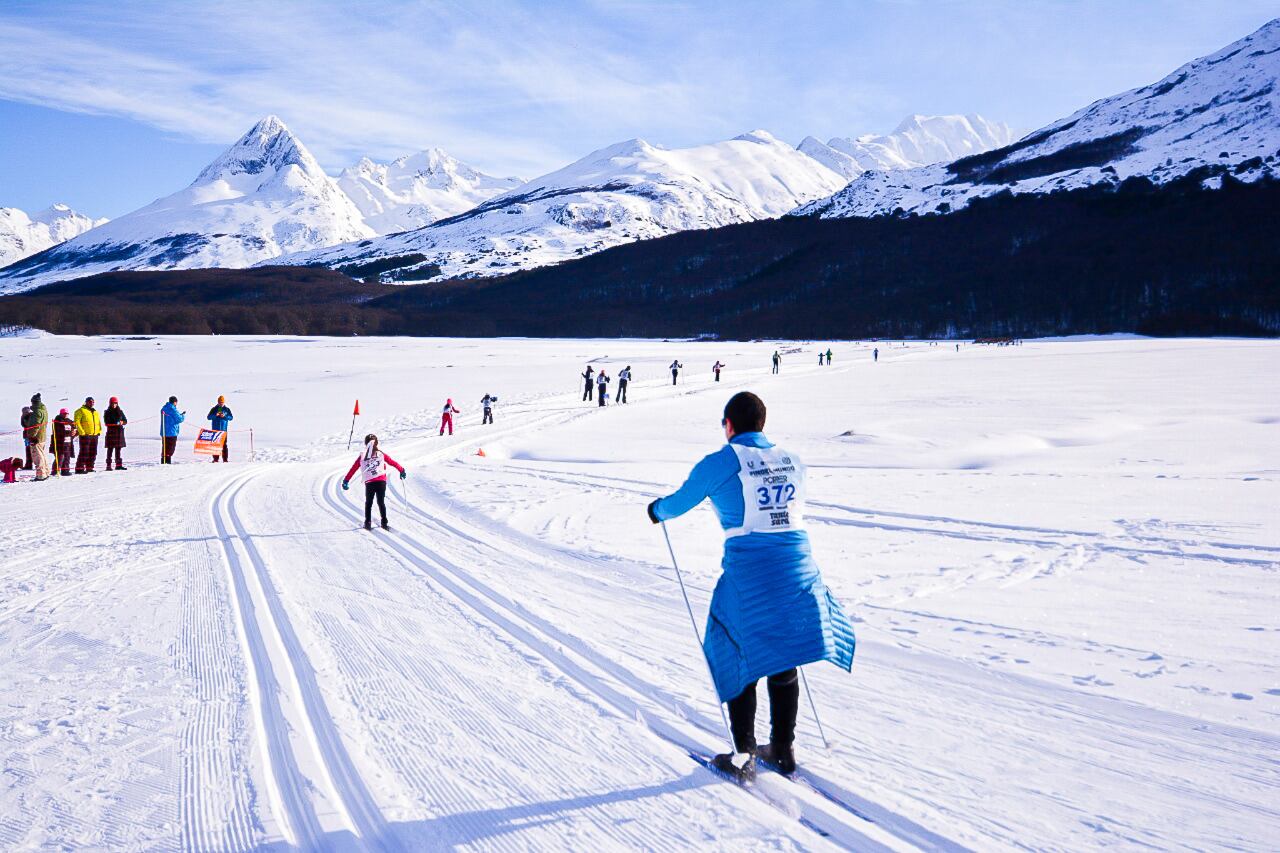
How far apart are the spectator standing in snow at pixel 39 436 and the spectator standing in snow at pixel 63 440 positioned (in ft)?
2.83

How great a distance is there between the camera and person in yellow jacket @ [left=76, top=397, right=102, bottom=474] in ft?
52.3

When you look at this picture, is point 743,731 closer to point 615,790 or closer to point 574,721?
point 615,790

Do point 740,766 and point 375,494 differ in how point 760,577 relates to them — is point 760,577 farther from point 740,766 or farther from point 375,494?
point 375,494

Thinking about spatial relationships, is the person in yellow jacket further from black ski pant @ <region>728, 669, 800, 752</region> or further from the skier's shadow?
black ski pant @ <region>728, 669, 800, 752</region>

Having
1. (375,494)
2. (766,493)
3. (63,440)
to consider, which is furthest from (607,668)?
(63,440)

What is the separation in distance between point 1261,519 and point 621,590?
702 cm

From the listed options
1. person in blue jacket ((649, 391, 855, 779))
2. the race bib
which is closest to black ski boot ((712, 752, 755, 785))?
person in blue jacket ((649, 391, 855, 779))

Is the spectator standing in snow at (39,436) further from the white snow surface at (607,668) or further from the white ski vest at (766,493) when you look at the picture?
the white ski vest at (766,493)

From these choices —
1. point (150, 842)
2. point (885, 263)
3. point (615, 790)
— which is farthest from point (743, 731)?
point (885, 263)

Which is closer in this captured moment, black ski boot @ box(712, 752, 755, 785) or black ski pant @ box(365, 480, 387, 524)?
black ski boot @ box(712, 752, 755, 785)

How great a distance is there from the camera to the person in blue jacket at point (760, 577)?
323 centimetres

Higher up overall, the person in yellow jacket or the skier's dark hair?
the skier's dark hair

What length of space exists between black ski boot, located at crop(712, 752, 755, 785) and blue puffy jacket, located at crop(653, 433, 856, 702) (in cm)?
30

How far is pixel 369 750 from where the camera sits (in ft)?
12.3
